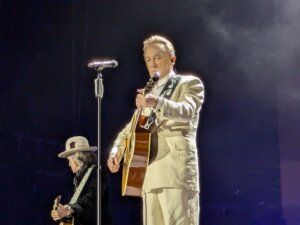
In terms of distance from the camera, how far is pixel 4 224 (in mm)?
4941

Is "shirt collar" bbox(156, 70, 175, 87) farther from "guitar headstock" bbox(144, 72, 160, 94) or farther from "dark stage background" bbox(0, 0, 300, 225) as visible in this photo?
"dark stage background" bbox(0, 0, 300, 225)

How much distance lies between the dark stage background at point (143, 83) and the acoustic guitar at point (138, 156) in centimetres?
239

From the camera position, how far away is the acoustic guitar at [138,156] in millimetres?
2789

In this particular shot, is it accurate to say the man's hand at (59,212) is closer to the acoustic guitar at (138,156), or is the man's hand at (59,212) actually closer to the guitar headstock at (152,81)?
the acoustic guitar at (138,156)

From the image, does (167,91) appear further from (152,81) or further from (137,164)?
(137,164)

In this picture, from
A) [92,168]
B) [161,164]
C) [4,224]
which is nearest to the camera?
[161,164]

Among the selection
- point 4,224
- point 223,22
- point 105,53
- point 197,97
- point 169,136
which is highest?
point 223,22

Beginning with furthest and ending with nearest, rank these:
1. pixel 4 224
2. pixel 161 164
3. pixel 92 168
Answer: pixel 4 224 → pixel 92 168 → pixel 161 164

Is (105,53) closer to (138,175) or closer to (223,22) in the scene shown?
(223,22)

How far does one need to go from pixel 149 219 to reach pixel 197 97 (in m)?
0.66

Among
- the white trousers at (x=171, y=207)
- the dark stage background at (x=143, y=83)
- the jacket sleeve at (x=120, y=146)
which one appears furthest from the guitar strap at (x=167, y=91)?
the dark stage background at (x=143, y=83)

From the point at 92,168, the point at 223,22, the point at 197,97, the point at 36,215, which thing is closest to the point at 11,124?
the point at 36,215

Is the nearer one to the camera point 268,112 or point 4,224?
point 4,224

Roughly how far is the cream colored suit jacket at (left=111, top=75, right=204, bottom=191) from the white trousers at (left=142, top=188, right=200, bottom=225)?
3 centimetres
